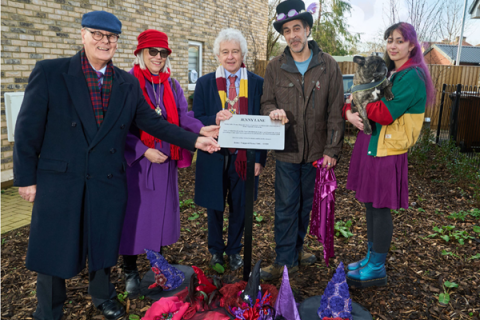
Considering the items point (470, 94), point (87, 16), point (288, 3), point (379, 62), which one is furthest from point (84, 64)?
point (470, 94)

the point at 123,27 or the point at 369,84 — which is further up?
the point at 123,27

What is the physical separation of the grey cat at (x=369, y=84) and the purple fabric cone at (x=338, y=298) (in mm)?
1191

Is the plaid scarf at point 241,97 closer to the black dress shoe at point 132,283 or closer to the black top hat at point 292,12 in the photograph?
the black top hat at point 292,12

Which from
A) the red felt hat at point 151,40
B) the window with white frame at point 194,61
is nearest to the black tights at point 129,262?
the red felt hat at point 151,40

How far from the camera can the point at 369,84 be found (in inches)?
111

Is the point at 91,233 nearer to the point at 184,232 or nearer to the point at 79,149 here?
the point at 79,149

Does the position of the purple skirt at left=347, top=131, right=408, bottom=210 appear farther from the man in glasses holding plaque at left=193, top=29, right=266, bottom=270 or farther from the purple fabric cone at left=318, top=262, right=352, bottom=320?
the man in glasses holding plaque at left=193, top=29, right=266, bottom=270

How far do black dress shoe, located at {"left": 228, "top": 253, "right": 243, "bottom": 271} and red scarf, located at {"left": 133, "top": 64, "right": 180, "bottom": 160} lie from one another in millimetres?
1226

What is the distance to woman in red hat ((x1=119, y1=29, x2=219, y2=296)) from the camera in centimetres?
289

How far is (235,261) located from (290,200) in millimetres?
878

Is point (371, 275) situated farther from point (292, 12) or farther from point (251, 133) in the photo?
point (292, 12)

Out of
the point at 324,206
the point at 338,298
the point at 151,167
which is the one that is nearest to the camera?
the point at 338,298

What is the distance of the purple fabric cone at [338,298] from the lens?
2.53 metres

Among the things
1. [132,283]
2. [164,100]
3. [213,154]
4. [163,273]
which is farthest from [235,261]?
[164,100]
